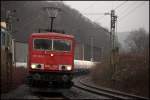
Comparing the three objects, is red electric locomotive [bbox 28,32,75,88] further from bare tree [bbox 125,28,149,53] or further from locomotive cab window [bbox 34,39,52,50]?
bare tree [bbox 125,28,149,53]

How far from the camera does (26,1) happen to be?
7519 centimetres

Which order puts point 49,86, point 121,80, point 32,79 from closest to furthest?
1. point 32,79
2. point 49,86
3. point 121,80

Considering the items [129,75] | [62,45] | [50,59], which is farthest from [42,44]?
[129,75]

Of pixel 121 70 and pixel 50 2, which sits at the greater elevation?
pixel 50 2

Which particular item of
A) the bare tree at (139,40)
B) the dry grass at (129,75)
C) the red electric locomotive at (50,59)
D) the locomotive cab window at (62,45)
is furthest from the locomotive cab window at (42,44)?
the bare tree at (139,40)

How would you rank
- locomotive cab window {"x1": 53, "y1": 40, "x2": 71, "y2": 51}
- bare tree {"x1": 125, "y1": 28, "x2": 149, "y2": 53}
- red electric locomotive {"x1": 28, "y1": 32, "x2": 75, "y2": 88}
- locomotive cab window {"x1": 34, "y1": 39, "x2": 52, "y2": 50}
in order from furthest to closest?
bare tree {"x1": 125, "y1": 28, "x2": 149, "y2": 53}
locomotive cab window {"x1": 53, "y1": 40, "x2": 71, "y2": 51}
locomotive cab window {"x1": 34, "y1": 39, "x2": 52, "y2": 50}
red electric locomotive {"x1": 28, "y1": 32, "x2": 75, "y2": 88}

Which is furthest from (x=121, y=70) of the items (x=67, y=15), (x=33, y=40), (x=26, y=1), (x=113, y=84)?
(x=67, y=15)

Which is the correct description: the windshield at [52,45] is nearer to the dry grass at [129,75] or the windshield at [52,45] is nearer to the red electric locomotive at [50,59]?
the red electric locomotive at [50,59]

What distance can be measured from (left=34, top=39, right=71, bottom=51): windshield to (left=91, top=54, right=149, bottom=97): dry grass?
4.90 metres

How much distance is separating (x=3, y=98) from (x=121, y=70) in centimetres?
1273

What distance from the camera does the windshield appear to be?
2056 centimetres

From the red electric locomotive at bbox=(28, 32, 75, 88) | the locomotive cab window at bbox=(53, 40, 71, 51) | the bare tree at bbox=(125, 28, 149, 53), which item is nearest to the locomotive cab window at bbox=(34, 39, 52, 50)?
the red electric locomotive at bbox=(28, 32, 75, 88)

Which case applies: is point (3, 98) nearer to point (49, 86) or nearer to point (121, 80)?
point (49, 86)

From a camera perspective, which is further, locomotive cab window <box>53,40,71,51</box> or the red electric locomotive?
locomotive cab window <box>53,40,71,51</box>
